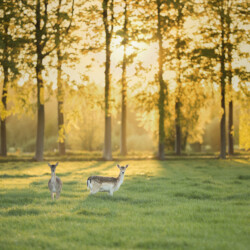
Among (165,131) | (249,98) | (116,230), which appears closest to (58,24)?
(165,131)

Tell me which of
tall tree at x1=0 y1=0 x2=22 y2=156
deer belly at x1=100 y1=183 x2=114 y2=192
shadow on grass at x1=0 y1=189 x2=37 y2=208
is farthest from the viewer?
tall tree at x1=0 y1=0 x2=22 y2=156

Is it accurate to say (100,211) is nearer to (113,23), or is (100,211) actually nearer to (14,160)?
(14,160)

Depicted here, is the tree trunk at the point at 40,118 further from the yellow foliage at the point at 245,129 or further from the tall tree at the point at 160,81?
the yellow foliage at the point at 245,129

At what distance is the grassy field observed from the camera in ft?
24.6

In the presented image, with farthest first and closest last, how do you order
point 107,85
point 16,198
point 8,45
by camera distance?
point 107,85
point 8,45
point 16,198

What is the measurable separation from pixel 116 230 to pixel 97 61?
2413cm

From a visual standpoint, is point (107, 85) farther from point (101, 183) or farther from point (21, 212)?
point (21, 212)

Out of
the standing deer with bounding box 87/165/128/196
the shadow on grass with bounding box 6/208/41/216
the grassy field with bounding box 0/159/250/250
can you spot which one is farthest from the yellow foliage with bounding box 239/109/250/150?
the shadow on grass with bounding box 6/208/41/216

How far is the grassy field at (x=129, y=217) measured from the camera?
7.51 m

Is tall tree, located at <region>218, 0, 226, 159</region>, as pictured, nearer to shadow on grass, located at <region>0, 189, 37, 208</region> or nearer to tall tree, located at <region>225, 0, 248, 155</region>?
tall tree, located at <region>225, 0, 248, 155</region>

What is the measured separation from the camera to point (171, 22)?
31359mm

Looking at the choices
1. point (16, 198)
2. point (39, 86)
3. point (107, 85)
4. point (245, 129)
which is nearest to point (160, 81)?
point (107, 85)

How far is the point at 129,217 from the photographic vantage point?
31.4 feet

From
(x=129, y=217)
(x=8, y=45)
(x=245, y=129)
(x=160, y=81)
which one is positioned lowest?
(x=129, y=217)
